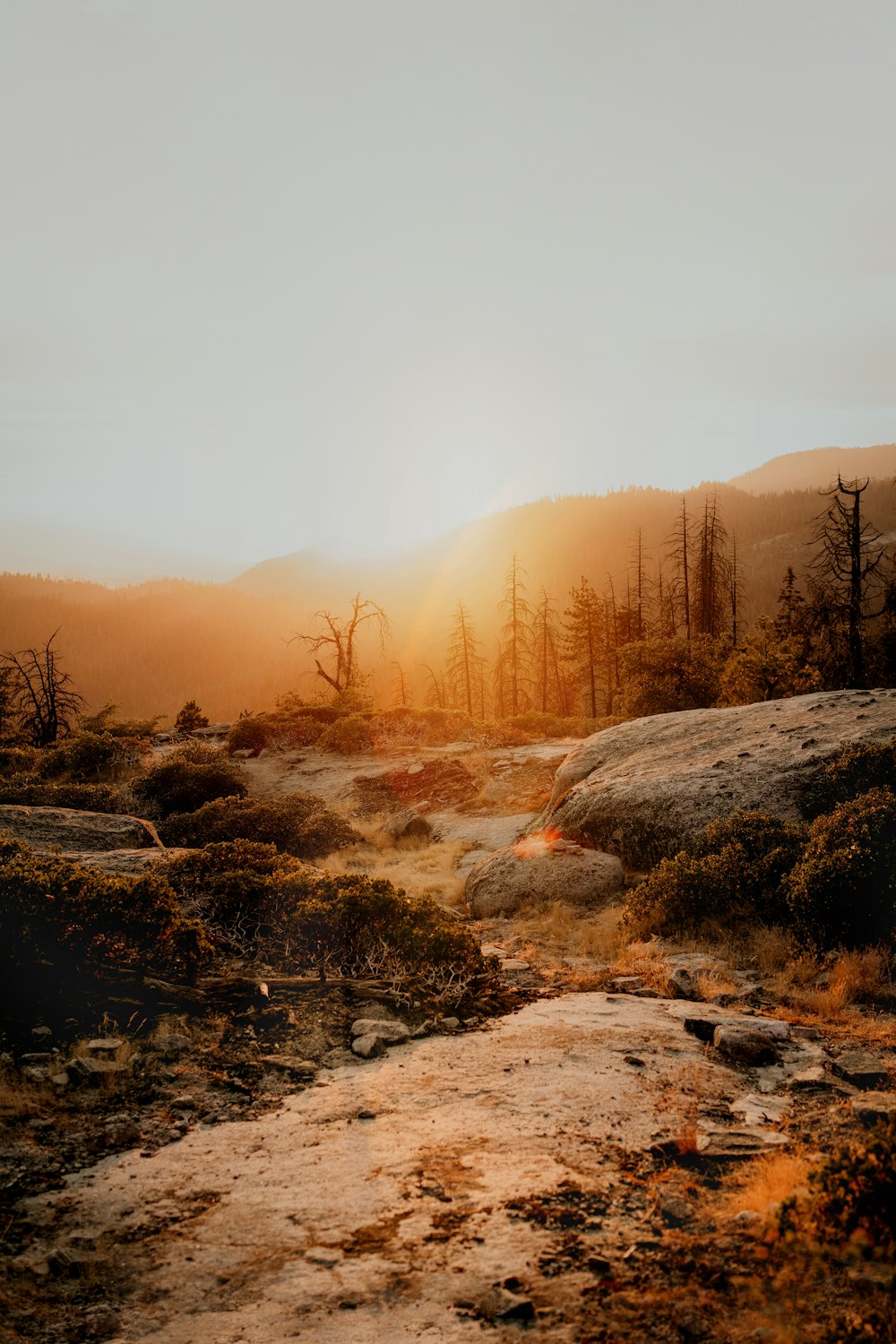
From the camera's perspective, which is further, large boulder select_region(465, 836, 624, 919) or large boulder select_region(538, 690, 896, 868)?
large boulder select_region(465, 836, 624, 919)

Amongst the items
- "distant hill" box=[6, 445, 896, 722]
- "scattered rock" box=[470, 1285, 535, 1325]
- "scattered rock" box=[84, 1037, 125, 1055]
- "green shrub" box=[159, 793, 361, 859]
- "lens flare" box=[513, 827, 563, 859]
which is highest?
"distant hill" box=[6, 445, 896, 722]

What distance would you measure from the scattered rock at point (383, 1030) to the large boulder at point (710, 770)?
6496 millimetres

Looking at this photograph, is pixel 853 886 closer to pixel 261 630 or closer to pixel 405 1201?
pixel 405 1201

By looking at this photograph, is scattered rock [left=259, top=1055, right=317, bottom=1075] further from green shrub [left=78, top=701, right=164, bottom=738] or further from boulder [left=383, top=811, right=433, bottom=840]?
green shrub [left=78, top=701, right=164, bottom=738]

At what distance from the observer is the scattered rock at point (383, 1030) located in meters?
6.85

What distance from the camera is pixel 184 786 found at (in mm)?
21500

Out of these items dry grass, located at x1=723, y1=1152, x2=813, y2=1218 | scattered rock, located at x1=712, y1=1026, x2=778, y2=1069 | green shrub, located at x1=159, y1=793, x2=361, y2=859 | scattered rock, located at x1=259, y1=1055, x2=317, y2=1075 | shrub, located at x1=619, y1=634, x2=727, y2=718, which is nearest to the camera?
dry grass, located at x1=723, y1=1152, x2=813, y2=1218

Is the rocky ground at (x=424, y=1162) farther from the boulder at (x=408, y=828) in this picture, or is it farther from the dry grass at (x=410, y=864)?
the boulder at (x=408, y=828)

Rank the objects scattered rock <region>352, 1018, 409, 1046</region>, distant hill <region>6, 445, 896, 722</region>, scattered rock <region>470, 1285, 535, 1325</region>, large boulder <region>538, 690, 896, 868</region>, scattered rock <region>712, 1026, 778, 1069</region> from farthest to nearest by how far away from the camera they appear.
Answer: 1. distant hill <region>6, 445, 896, 722</region>
2. large boulder <region>538, 690, 896, 868</region>
3. scattered rock <region>352, 1018, 409, 1046</region>
4. scattered rock <region>712, 1026, 778, 1069</region>
5. scattered rock <region>470, 1285, 535, 1325</region>

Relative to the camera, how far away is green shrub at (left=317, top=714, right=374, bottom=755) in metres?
28.2

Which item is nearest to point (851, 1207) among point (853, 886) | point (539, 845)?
point (853, 886)

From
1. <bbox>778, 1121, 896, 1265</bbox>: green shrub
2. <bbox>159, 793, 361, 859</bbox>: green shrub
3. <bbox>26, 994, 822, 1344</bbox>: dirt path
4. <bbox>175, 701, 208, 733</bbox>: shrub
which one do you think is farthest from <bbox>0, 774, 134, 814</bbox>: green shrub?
<bbox>175, 701, 208, 733</bbox>: shrub

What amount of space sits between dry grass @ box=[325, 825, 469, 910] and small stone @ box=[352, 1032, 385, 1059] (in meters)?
6.86

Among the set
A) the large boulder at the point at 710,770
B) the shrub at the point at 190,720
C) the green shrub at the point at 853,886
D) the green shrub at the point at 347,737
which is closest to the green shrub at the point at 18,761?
A: the green shrub at the point at 347,737
